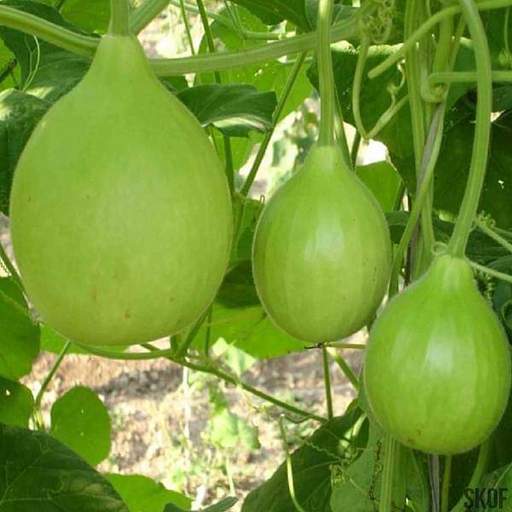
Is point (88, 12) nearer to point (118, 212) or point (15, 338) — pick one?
point (15, 338)

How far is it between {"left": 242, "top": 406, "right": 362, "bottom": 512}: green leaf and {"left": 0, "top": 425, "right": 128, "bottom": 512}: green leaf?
0.27 metres

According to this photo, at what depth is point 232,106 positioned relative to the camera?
981 mm

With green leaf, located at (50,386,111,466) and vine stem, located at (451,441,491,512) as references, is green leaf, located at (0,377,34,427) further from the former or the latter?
vine stem, located at (451,441,491,512)

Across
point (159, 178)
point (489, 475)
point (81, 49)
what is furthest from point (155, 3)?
point (489, 475)

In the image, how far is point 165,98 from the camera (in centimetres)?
60

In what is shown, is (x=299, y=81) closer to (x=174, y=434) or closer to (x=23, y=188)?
(x=23, y=188)

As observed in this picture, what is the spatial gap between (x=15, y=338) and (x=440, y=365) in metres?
0.86

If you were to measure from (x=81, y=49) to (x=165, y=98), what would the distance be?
0.29 ft

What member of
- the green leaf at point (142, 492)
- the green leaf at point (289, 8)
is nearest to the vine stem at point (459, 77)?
the green leaf at point (289, 8)

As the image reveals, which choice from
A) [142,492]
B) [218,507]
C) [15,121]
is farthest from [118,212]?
[142,492]

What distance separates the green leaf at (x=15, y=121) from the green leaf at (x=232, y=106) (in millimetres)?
140

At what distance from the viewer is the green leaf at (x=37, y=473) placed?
1.05 meters

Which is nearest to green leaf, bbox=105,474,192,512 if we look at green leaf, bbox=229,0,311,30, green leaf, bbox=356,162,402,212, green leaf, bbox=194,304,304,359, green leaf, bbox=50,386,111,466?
green leaf, bbox=50,386,111,466

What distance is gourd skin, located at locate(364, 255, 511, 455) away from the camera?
2.09 ft
